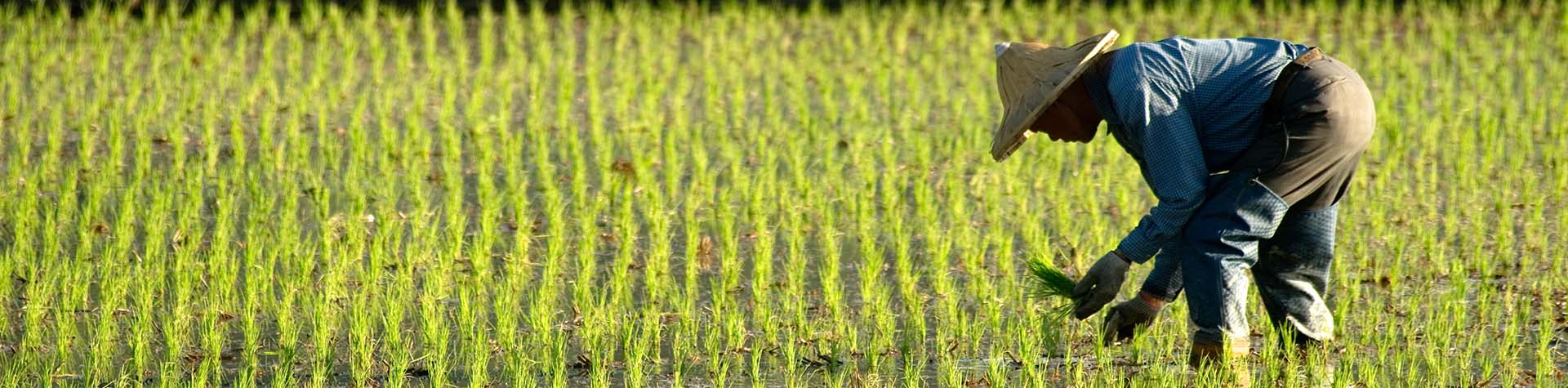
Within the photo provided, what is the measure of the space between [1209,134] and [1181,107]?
0.48 feet

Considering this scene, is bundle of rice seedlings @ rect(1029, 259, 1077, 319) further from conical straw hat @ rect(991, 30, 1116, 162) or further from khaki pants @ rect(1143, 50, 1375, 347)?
conical straw hat @ rect(991, 30, 1116, 162)

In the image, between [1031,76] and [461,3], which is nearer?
[1031,76]

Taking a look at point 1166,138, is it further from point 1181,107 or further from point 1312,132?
point 1312,132

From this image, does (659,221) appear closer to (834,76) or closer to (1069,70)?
(1069,70)

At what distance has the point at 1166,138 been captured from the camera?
2.99 metres

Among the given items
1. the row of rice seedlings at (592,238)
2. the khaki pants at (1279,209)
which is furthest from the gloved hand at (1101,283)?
the row of rice seedlings at (592,238)

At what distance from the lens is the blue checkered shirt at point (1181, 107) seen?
299 centimetres

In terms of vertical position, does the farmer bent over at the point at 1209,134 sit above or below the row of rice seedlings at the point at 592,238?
above

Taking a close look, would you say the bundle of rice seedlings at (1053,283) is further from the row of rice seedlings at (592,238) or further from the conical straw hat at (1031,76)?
the conical straw hat at (1031,76)

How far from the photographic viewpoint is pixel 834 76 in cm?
725

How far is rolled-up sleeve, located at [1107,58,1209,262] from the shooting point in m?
2.98

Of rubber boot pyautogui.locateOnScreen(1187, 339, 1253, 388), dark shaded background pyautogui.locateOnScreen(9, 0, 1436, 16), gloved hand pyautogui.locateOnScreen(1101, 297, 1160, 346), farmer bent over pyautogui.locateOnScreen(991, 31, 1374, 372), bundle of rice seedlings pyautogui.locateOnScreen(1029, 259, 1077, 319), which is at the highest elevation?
dark shaded background pyautogui.locateOnScreen(9, 0, 1436, 16)

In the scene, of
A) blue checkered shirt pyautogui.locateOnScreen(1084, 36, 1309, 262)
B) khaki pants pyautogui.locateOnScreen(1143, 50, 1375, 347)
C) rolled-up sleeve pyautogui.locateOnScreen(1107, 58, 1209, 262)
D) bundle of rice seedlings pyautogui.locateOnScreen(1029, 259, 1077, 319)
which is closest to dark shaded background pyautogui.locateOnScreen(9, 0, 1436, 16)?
bundle of rice seedlings pyautogui.locateOnScreen(1029, 259, 1077, 319)

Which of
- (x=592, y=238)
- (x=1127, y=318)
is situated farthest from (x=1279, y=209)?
(x=592, y=238)
